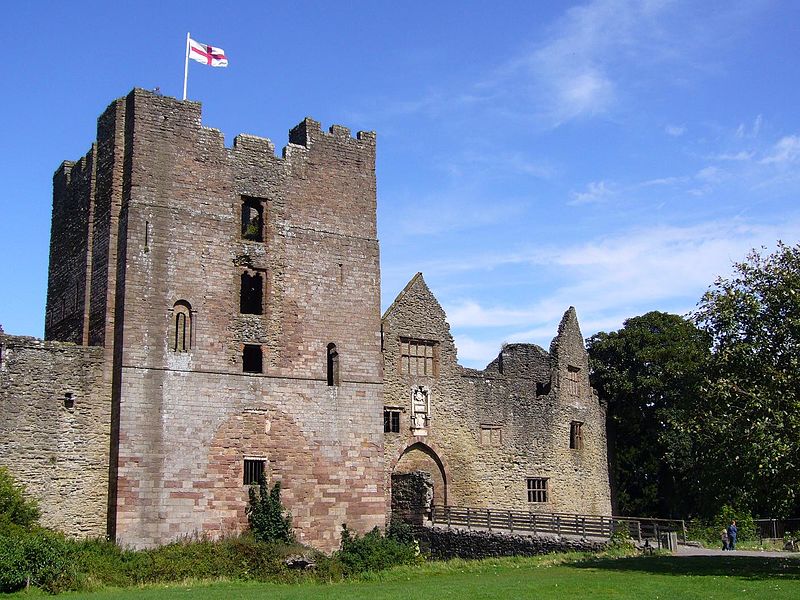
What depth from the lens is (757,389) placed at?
2456 centimetres

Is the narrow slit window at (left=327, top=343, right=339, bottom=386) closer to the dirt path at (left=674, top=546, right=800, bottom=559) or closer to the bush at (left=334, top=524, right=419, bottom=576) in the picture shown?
the bush at (left=334, top=524, right=419, bottom=576)

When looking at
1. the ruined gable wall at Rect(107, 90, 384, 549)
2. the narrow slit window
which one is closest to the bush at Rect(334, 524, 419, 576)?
the ruined gable wall at Rect(107, 90, 384, 549)

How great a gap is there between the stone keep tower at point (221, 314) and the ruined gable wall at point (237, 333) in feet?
0.15

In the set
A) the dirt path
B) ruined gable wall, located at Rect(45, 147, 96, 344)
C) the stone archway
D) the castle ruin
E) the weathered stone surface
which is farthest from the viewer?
the stone archway

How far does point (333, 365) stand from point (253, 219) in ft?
21.4

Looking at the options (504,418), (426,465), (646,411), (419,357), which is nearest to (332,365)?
(419,357)

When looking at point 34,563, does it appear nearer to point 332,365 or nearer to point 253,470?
point 253,470

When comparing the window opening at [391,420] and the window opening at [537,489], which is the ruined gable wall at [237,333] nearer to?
the window opening at [391,420]

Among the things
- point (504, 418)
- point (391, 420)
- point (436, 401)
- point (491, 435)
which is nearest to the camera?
point (391, 420)

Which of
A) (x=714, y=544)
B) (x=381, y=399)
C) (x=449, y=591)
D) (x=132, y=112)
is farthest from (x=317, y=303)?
(x=714, y=544)

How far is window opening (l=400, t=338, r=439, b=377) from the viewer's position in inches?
1473

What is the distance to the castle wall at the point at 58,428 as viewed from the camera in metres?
27.3

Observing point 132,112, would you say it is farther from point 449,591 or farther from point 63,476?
point 449,591

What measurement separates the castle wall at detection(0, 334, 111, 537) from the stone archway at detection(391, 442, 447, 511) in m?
10.6
